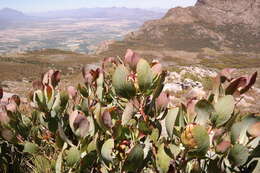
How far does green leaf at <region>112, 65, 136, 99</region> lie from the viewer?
1.54 meters

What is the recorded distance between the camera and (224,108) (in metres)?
1.44

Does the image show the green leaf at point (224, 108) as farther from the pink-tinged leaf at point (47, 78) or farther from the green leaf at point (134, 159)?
the pink-tinged leaf at point (47, 78)

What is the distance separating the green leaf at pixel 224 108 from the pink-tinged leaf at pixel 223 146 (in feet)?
0.46

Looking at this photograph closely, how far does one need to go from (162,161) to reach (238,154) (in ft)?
1.19

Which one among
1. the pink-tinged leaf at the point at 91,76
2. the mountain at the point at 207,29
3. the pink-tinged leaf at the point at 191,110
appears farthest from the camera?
the mountain at the point at 207,29

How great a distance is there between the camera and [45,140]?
2076mm

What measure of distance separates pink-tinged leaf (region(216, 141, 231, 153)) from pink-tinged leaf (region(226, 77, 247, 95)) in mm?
301

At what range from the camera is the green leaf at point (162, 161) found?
1.50 metres

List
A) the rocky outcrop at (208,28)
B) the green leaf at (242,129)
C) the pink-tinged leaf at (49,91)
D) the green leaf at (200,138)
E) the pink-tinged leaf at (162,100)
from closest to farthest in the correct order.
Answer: the green leaf at (200,138) < the green leaf at (242,129) < the pink-tinged leaf at (162,100) < the pink-tinged leaf at (49,91) < the rocky outcrop at (208,28)

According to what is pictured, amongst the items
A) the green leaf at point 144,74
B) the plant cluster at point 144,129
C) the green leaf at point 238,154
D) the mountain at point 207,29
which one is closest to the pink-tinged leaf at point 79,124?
the plant cluster at point 144,129

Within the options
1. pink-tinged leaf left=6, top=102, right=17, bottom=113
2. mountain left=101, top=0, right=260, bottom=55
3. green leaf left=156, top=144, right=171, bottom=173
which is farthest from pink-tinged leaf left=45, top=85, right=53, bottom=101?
Result: mountain left=101, top=0, right=260, bottom=55

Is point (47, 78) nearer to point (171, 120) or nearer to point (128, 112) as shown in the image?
point (128, 112)

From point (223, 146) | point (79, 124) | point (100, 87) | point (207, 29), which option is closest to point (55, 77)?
point (100, 87)

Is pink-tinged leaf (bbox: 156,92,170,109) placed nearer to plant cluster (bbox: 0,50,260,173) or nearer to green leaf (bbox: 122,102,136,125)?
plant cluster (bbox: 0,50,260,173)
